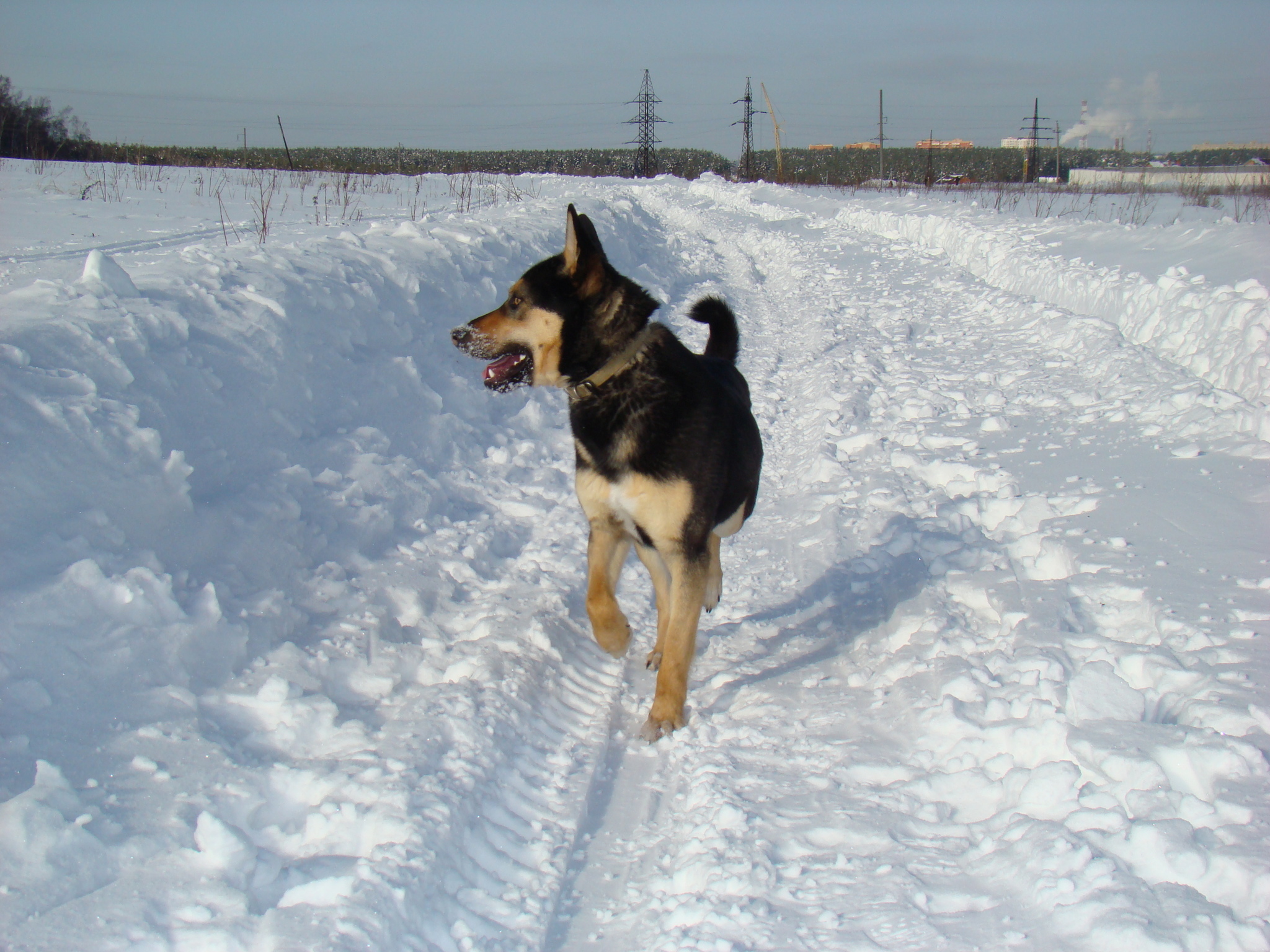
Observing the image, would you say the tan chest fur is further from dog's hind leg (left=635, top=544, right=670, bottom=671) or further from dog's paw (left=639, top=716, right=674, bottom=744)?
dog's paw (left=639, top=716, right=674, bottom=744)

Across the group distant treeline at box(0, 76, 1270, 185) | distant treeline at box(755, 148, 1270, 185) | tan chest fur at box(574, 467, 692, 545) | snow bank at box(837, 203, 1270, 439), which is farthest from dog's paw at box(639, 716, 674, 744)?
distant treeline at box(755, 148, 1270, 185)

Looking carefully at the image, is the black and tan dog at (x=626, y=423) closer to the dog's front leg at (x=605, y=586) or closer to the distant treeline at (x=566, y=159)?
the dog's front leg at (x=605, y=586)

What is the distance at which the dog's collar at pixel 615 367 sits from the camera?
361 centimetres

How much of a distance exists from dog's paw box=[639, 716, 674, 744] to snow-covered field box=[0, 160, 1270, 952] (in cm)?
7

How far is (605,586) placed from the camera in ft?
12.5

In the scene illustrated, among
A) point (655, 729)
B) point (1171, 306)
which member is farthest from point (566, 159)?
point (655, 729)

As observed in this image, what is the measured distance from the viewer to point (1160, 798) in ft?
7.95

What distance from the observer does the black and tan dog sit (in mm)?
3486

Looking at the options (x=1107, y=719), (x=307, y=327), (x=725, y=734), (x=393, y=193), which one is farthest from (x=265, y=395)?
(x=393, y=193)

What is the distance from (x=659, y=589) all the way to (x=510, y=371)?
4.13 feet

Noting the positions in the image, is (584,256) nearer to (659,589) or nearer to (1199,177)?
(659,589)

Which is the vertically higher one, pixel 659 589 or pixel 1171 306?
pixel 1171 306

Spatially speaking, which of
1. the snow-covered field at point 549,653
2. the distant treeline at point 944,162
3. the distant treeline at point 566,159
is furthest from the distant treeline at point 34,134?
the distant treeline at point 944,162

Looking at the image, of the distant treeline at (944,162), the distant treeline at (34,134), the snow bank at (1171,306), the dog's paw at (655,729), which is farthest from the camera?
the distant treeline at (944,162)
